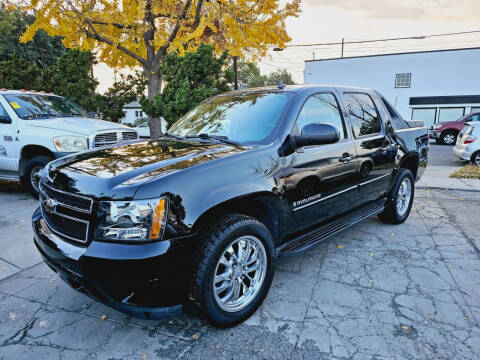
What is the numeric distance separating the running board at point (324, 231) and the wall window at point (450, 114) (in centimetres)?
2693

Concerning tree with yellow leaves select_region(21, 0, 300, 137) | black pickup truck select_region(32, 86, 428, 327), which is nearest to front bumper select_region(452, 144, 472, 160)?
tree with yellow leaves select_region(21, 0, 300, 137)

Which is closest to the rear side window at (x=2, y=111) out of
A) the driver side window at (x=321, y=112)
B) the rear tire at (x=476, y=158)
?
the driver side window at (x=321, y=112)

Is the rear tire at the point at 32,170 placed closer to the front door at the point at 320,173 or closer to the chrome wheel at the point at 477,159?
the front door at the point at 320,173

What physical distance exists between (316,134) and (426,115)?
28.9m

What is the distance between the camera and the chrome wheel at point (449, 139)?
16.4 metres

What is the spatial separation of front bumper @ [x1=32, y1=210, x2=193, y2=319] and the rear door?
7.64ft

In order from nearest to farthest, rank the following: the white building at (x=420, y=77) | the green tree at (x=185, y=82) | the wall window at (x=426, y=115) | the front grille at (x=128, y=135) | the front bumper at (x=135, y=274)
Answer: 1. the front bumper at (x=135, y=274)
2. the front grille at (x=128, y=135)
3. the green tree at (x=185, y=82)
4. the white building at (x=420, y=77)
5. the wall window at (x=426, y=115)

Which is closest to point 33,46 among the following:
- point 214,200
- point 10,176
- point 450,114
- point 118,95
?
point 118,95

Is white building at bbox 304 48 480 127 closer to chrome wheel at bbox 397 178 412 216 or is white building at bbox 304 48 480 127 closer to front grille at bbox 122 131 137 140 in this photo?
chrome wheel at bbox 397 178 412 216

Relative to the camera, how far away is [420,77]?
2720cm

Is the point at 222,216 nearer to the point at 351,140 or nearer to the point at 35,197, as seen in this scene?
the point at 351,140

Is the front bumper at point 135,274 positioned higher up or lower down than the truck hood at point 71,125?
lower down

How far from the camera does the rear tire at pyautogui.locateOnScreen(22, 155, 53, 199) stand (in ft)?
18.6

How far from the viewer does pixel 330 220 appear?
3.36m
